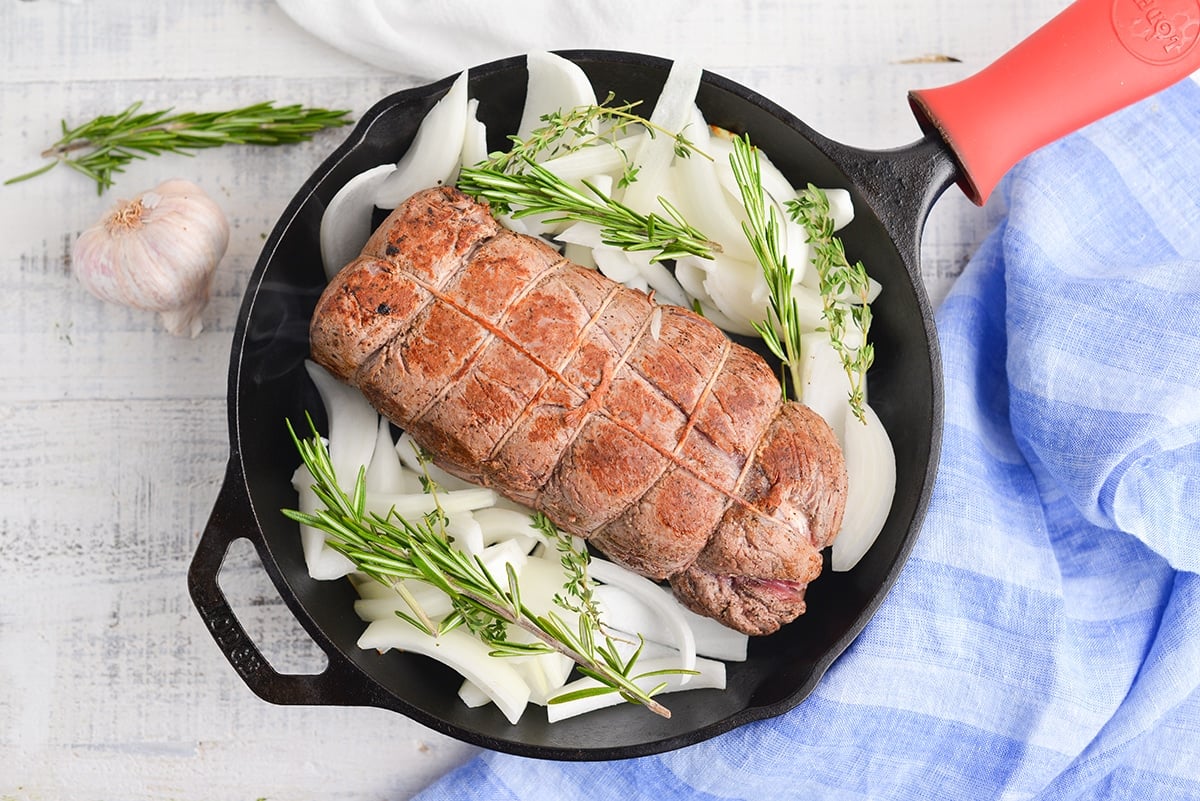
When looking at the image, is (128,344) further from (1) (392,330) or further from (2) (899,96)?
(2) (899,96)

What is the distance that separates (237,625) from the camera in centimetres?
232

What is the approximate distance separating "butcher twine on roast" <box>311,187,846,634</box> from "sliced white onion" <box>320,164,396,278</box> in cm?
24

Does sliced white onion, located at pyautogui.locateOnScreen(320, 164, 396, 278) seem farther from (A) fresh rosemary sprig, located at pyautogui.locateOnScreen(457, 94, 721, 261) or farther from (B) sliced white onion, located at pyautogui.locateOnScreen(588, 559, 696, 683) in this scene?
(B) sliced white onion, located at pyautogui.locateOnScreen(588, 559, 696, 683)

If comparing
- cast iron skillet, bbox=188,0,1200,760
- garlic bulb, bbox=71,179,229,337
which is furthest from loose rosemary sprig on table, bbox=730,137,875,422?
garlic bulb, bbox=71,179,229,337

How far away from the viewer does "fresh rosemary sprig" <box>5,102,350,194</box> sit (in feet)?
8.73

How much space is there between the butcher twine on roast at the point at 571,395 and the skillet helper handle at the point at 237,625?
388 millimetres

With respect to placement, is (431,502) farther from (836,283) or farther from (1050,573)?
(1050,573)

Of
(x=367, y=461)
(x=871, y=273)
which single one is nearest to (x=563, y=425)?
(x=367, y=461)

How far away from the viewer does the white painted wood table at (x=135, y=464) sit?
2717 millimetres

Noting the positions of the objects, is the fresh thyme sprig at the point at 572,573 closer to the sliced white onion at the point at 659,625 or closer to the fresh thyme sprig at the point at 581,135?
the sliced white onion at the point at 659,625

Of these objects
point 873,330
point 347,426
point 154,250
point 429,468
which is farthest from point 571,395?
point 154,250

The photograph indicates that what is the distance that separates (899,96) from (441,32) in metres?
1.28

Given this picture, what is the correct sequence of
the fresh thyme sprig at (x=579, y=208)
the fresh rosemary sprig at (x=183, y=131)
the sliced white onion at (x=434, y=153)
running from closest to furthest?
the fresh thyme sprig at (x=579, y=208)
the sliced white onion at (x=434, y=153)
the fresh rosemary sprig at (x=183, y=131)

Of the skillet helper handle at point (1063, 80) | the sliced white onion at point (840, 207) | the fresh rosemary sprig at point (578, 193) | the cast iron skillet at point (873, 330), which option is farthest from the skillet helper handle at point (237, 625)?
the skillet helper handle at point (1063, 80)
